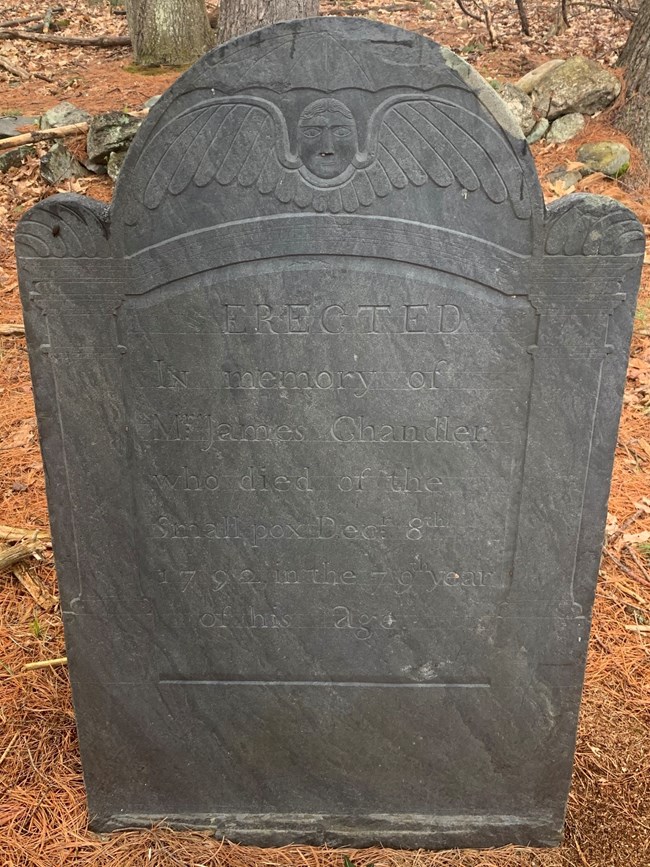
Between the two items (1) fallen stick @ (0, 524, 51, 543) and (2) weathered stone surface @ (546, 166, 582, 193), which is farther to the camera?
(2) weathered stone surface @ (546, 166, 582, 193)

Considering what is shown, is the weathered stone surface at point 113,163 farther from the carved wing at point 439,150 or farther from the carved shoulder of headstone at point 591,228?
the carved shoulder of headstone at point 591,228

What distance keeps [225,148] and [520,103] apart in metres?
6.12

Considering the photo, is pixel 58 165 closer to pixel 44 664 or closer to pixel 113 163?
pixel 113 163

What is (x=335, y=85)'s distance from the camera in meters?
1.94

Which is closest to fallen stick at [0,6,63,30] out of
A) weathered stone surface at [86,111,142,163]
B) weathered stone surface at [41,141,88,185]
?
weathered stone surface at [41,141,88,185]

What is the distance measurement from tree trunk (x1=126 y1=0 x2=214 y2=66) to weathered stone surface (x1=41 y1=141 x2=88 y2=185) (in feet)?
8.67

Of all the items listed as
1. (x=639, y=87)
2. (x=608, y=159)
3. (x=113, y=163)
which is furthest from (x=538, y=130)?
(x=113, y=163)

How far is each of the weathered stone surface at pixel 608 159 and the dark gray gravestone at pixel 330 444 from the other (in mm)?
5423

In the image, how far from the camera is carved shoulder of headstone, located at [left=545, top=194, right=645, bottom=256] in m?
2.03

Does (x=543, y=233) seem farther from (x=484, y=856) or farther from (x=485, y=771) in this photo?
(x=484, y=856)

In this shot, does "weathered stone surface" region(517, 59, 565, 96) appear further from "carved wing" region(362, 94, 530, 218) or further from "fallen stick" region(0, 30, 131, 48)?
"fallen stick" region(0, 30, 131, 48)

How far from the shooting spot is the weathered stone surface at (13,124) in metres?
7.77

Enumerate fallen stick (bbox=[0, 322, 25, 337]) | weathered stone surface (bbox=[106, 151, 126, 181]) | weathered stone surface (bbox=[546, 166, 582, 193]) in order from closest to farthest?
fallen stick (bbox=[0, 322, 25, 337])
weathered stone surface (bbox=[546, 166, 582, 193])
weathered stone surface (bbox=[106, 151, 126, 181])

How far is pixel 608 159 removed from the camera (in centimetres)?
686
